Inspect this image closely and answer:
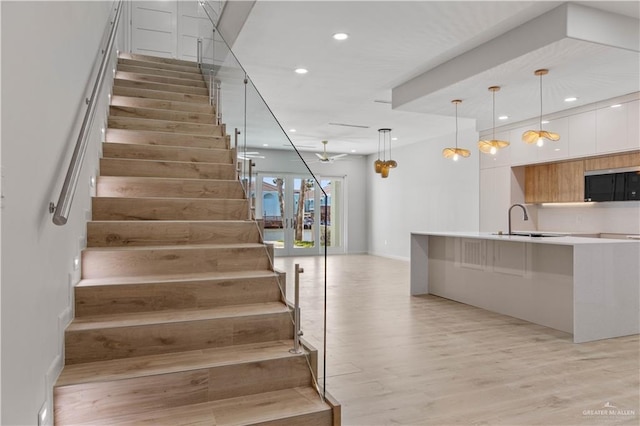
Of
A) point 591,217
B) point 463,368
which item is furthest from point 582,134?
point 463,368

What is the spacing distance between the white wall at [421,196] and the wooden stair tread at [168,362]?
7507 millimetres

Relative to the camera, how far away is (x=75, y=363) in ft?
7.98

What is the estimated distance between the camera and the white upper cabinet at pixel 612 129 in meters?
6.16

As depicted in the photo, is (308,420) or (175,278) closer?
(308,420)

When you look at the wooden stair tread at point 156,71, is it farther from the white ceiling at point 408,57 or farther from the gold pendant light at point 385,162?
the gold pendant light at point 385,162

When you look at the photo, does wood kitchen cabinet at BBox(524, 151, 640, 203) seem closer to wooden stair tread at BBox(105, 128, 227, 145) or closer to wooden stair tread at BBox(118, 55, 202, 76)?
wooden stair tread at BBox(105, 128, 227, 145)

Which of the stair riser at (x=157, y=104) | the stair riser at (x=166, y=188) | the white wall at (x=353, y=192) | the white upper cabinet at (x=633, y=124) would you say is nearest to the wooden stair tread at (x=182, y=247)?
the stair riser at (x=166, y=188)

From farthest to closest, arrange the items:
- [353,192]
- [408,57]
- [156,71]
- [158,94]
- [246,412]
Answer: [353,192]
[156,71]
[158,94]
[408,57]
[246,412]

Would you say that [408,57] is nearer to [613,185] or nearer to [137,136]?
[137,136]

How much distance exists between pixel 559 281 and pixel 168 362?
13.8ft

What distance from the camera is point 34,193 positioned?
1873 millimetres

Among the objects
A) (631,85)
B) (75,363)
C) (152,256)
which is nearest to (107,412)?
(75,363)

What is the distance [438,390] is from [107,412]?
220cm

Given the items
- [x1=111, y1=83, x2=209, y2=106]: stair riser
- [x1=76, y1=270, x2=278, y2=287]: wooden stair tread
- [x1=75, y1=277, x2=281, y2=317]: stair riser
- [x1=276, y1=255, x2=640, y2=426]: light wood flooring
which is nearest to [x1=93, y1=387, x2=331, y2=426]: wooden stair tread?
[x1=276, y1=255, x2=640, y2=426]: light wood flooring
